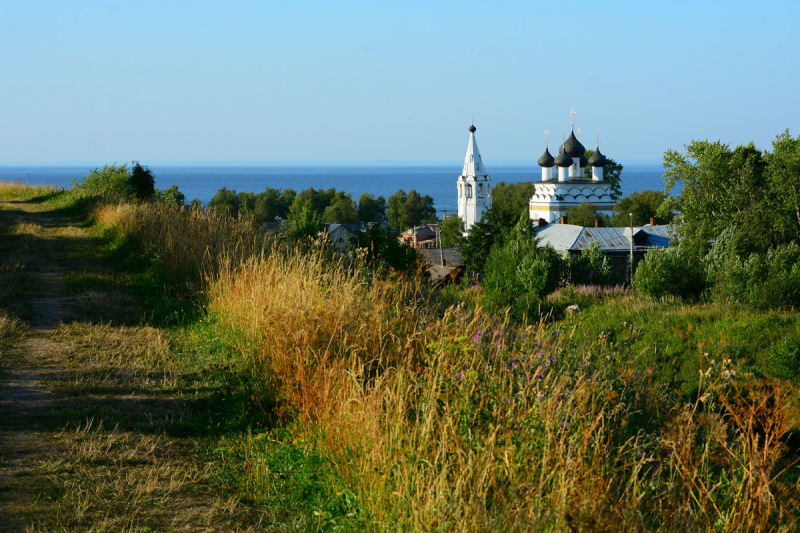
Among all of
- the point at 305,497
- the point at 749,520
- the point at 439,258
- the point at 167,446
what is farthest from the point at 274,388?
the point at 439,258

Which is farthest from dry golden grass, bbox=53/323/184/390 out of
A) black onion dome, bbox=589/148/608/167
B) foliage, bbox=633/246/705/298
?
black onion dome, bbox=589/148/608/167

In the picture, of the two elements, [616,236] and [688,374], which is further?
[616,236]

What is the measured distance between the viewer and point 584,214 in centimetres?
6994

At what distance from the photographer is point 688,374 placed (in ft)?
70.6

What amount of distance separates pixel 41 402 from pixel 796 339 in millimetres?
24461

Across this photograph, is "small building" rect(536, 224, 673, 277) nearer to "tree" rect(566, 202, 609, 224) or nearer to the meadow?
"tree" rect(566, 202, 609, 224)

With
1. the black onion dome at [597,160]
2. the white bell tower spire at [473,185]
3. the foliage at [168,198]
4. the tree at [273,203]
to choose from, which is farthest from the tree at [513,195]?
the foliage at [168,198]

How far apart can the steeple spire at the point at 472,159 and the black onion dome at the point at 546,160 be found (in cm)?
909

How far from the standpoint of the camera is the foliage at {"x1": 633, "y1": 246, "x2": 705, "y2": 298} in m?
32.2

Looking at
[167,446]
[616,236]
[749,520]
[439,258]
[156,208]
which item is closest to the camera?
[749,520]

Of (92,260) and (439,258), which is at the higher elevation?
(92,260)

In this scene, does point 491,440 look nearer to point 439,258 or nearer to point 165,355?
point 165,355

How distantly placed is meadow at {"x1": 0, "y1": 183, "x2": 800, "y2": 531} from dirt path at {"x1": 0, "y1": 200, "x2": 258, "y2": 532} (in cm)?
17

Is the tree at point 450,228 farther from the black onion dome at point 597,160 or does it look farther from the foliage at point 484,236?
the foliage at point 484,236
